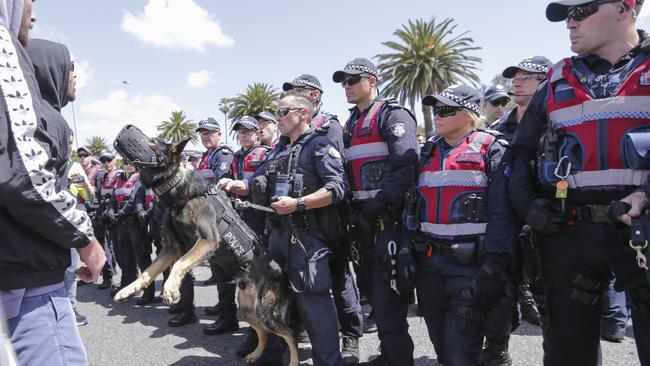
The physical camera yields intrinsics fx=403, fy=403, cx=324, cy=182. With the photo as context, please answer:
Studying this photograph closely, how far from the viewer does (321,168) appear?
3.47m

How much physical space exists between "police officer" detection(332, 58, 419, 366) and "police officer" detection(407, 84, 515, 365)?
31cm

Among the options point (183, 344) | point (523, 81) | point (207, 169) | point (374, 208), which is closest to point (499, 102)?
point (523, 81)

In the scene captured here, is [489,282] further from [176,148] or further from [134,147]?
[134,147]

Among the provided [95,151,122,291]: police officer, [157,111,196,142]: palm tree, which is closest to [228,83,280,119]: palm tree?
[157,111,196,142]: palm tree

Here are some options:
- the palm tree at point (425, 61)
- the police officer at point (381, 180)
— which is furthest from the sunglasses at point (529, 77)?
the palm tree at point (425, 61)

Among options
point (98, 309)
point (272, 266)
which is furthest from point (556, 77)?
point (98, 309)

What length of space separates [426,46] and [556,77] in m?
29.3

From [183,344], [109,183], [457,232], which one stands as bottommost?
[183,344]

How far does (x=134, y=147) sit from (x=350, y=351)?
109 inches

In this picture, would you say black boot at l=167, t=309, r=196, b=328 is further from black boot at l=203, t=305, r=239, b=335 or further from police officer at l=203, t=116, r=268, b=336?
black boot at l=203, t=305, r=239, b=335

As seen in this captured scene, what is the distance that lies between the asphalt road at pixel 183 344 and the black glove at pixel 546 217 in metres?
2.29

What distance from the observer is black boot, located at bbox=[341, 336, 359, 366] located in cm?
396

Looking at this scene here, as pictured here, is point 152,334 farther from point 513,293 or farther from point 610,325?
point 610,325

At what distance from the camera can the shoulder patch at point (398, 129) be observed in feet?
11.2
